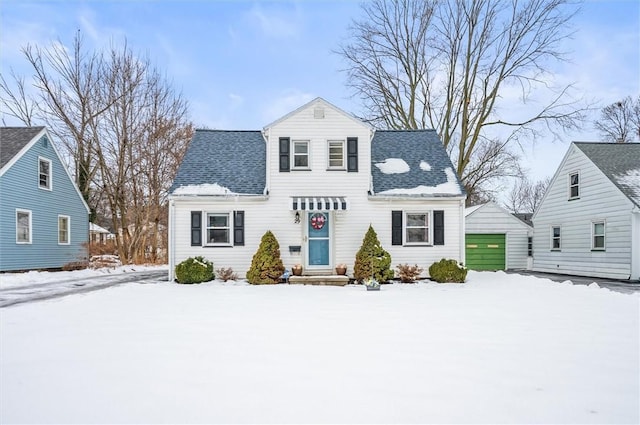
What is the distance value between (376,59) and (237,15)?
1372 centimetres

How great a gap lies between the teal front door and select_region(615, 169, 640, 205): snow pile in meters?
11.9

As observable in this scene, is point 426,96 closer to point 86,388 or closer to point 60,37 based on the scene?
point 60,37

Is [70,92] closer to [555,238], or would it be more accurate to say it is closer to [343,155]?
[343,155]

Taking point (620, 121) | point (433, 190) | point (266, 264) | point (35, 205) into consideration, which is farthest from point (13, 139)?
point (620, 121)

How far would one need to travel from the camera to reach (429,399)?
12.7 feet

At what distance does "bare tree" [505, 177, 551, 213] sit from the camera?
177 feet

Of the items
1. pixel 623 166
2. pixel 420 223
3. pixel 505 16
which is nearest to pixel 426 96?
pixel 505 16

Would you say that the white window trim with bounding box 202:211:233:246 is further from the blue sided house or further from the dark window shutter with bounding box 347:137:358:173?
the blue sided house

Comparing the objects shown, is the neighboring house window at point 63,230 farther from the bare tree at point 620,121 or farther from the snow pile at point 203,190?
the bare tree at point 620,121

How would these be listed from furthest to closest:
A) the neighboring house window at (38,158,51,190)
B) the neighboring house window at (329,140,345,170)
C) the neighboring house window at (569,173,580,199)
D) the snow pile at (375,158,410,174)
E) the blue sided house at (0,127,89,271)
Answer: the neighboring house window at (569,173,580,199)
the neighboring house window at (38,158,51,190)
the blue sided house at (0,127,89,271)
the snow pile at (375,158,410,174)
the neighboring house window at (329,140,345,170)

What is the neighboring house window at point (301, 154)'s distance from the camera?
14.9 meters

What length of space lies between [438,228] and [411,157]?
3377 mm

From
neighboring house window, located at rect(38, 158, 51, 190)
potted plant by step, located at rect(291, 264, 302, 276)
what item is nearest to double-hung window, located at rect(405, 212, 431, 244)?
potted plant by step, located at rect(291, 264, 302, 276)

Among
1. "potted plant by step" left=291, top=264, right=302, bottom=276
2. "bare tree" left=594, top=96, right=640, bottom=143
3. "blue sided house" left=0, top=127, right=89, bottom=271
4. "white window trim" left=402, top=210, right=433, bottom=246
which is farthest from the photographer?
"bare tree" left=594, top=96, right=640, bottom=143
